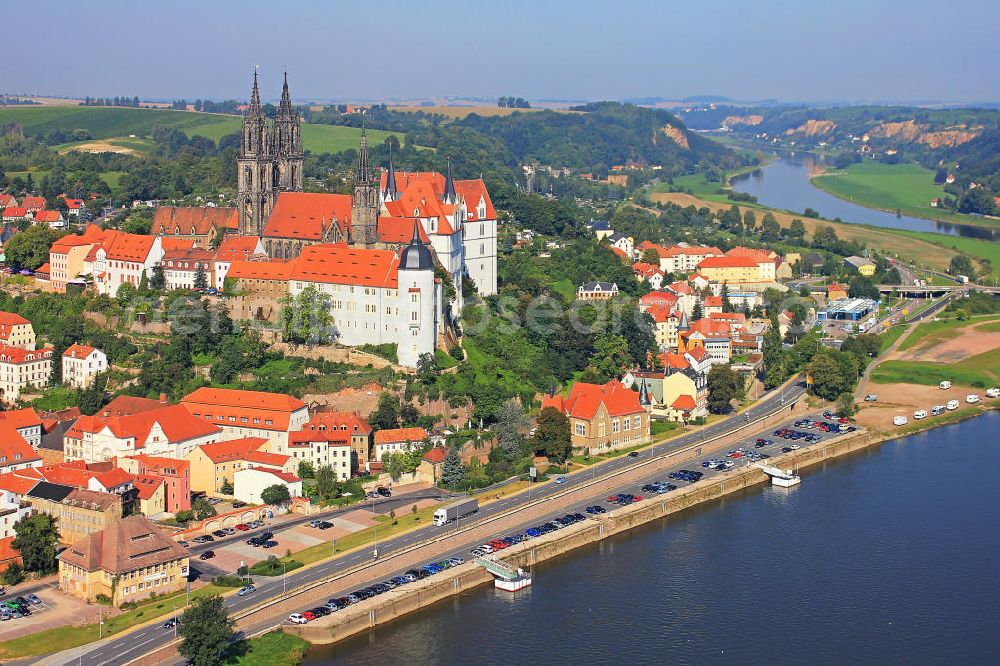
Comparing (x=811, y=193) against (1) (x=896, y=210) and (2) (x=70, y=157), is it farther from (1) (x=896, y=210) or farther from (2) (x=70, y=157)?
(2) (x=70, y=157)

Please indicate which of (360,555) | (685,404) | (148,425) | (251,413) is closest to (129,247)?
(148,425)

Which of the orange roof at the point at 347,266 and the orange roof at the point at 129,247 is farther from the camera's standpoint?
the orange roof at the point at 129,247

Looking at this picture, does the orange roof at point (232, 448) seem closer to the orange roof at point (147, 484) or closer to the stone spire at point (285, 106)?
the orange roof at point (147, 484)

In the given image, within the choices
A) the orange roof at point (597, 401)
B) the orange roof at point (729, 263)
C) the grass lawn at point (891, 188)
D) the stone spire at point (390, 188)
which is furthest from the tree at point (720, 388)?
the grass lawn at point (891, 188)

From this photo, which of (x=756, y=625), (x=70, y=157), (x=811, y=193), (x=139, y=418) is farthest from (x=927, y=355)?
(x=811, y=193)

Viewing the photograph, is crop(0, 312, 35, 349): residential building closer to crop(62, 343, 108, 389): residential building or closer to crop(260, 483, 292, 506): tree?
crop(62, 343, 108, 389): residential building
